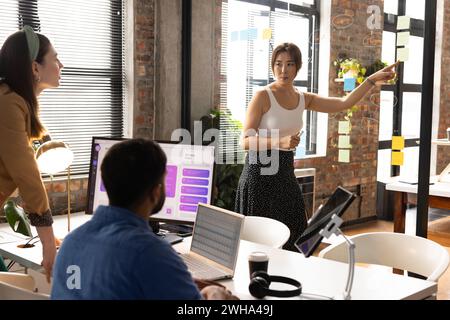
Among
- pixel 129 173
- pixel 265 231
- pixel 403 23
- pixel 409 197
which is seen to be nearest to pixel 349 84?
pixel 403 23

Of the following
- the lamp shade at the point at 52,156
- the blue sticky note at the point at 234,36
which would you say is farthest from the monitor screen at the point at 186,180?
the blue sticky note at the point at 234,36

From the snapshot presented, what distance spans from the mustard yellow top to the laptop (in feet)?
2.08

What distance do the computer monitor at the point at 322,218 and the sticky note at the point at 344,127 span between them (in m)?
1.87

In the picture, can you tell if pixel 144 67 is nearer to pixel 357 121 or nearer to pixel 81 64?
pixel 81 64

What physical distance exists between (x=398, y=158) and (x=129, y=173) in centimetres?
222

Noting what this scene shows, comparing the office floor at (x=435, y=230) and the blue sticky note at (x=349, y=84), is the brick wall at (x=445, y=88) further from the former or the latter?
the blue sticky note at (x=349, y=84)

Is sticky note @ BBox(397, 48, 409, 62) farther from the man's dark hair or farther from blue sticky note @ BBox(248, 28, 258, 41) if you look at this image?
the man's dark hair

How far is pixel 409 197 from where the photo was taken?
327 cm

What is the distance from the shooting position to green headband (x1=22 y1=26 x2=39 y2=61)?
7.62ft

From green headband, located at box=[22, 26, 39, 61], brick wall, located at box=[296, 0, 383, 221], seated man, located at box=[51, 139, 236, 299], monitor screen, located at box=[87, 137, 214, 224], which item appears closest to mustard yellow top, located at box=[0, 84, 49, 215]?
green headband, located at box=[22, 26, 39, 61]

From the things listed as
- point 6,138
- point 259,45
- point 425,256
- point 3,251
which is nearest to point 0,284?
point 6,138

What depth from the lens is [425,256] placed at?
254 cm

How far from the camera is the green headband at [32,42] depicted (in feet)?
7.62

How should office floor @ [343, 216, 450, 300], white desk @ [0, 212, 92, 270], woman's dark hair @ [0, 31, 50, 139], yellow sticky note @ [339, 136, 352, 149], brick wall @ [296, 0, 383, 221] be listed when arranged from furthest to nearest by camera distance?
yellow sticky note @ [339, 136, 352, 149] → brick wall @ [296, 0, 383, 221] → office floor @ [343, 216, 450, 300] → white desk @ [0, 212, 92, 270] → woman's dark hair @ [0, 31, 50, 139]
